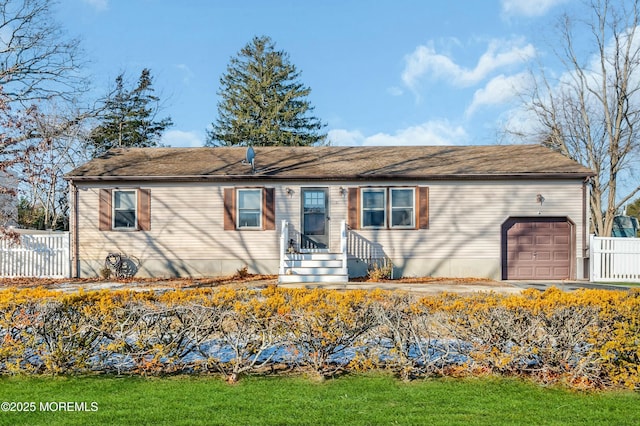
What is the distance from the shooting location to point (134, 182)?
13.9 m

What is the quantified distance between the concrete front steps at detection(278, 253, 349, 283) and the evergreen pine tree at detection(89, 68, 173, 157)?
2190cm

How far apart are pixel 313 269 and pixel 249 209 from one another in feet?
10.5

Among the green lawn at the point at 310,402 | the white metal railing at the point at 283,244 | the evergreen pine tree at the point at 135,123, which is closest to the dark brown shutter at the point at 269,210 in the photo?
the white metal railing at the point at 283,244

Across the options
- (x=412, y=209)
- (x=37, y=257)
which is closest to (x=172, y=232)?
(x=37, y=257)

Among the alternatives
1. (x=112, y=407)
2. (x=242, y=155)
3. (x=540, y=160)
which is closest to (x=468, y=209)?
(x=540, y=160)

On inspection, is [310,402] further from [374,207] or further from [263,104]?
[263,104]

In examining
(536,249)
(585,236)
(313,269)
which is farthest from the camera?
(536,249)

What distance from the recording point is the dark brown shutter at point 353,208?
45.0 ft

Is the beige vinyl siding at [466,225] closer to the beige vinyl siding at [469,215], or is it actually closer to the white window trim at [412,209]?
the beige vinyl siding at [469,215]

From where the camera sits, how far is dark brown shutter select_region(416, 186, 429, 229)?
13641 millimetres

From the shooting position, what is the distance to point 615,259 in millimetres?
13430

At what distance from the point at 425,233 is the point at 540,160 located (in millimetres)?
4668

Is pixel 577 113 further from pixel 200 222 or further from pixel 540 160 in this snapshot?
pixel 200 222

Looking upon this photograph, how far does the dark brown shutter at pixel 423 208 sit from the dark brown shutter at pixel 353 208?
1.88 m
